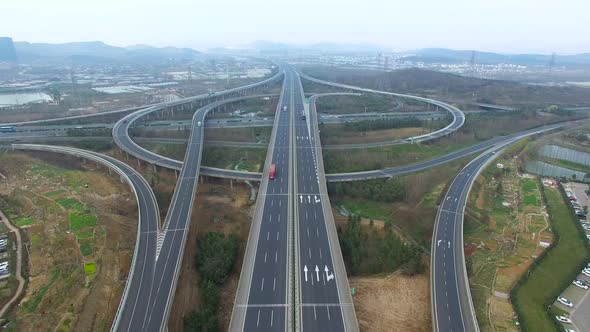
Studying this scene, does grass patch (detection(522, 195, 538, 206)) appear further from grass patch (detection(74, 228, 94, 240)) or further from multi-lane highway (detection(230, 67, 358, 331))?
grass patch (detection(74, 228, 94, 240))

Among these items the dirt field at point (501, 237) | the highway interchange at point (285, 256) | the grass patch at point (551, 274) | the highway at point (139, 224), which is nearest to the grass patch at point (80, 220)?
the highway at point (139, 224)

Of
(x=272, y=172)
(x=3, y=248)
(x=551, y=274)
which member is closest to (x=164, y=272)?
(x=3, y=248)

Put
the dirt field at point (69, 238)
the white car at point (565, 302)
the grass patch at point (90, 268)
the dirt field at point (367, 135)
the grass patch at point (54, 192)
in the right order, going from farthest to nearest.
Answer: the dirt field at point (367, 135) < the grass patch at point (54, 192) < the grass patch at point (90, 268) < the white car at point (565, 302) < the dirt field at point (69, 238)

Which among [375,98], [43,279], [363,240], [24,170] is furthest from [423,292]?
[375,98]

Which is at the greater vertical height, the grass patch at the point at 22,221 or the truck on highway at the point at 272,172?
the truck on highway at the point at 272,172

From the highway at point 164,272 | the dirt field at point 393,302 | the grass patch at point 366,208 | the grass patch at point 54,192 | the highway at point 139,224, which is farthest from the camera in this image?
the grass patch at point 54,192

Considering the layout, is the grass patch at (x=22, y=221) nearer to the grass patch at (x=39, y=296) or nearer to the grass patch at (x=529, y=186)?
the grass patch at (x=39, y=296)
